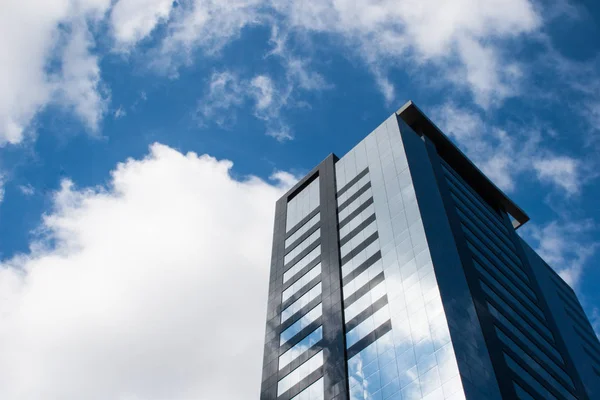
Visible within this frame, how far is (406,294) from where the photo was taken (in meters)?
57.5

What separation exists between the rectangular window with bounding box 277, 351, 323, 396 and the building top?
40.8 meters

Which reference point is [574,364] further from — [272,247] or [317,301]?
[272,247]

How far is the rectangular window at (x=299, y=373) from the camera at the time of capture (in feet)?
199

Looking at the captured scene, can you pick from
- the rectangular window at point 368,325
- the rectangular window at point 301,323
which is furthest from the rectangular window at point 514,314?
the rectangular window at point 301,323

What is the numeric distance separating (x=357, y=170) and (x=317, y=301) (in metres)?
21.5

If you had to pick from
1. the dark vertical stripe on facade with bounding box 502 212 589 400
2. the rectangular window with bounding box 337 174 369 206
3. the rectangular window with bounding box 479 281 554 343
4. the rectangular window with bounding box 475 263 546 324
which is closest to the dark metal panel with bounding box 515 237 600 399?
the dark vertical stripe on facade with bounding box 502 212 589 400

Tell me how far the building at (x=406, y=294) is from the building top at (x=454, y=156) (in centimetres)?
25

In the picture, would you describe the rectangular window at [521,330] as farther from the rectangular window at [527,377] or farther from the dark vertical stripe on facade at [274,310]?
the dark vertical stripe on facade at [274,310]

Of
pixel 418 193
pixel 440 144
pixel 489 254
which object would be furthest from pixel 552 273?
pixel 418 193

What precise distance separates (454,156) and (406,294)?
42.1m

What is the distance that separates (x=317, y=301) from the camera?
68.0m

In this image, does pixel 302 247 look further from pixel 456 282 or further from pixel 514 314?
pixel 514 314

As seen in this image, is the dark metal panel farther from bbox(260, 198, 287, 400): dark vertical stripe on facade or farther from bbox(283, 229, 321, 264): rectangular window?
bbox(260, 198, 287, 400): dark vertical stripe on facade

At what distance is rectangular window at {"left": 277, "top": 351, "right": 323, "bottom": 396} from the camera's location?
60719 millimetres
